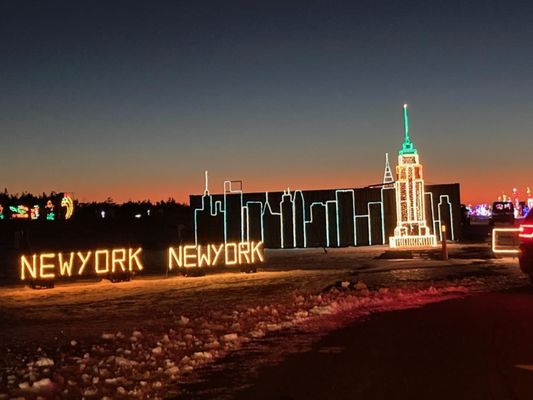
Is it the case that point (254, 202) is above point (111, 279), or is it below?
above

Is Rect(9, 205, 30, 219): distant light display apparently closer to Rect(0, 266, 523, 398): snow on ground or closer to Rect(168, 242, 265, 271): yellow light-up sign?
Rect(168, 242, 265, 271): yellow light-up sign

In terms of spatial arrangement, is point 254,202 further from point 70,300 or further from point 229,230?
point 70,300

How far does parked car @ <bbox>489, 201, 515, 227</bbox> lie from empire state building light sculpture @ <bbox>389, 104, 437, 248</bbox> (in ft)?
76.7

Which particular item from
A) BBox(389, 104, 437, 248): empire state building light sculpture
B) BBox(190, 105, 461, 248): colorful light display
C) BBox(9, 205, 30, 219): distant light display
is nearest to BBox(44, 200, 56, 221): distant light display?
BBox(9, 205, 30, 219): distant light display

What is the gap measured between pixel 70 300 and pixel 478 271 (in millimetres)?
11792

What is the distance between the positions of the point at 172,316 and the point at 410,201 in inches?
968

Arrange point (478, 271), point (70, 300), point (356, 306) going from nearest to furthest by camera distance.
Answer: point (356, 306)
point (70, 300)
point (478, 271)

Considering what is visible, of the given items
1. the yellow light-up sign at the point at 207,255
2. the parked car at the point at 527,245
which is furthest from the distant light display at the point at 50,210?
the parked car at the point at 527,245

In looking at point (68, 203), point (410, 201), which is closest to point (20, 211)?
point (68, 203)

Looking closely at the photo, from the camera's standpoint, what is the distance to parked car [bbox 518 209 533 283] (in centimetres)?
1520

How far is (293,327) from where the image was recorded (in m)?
11.7

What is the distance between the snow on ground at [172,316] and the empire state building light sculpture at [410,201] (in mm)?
12288

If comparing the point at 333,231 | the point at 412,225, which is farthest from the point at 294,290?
the point at 333,231

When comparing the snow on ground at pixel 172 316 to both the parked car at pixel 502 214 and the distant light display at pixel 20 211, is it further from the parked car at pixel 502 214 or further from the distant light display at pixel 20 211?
the distant light display at pixel 20 211
